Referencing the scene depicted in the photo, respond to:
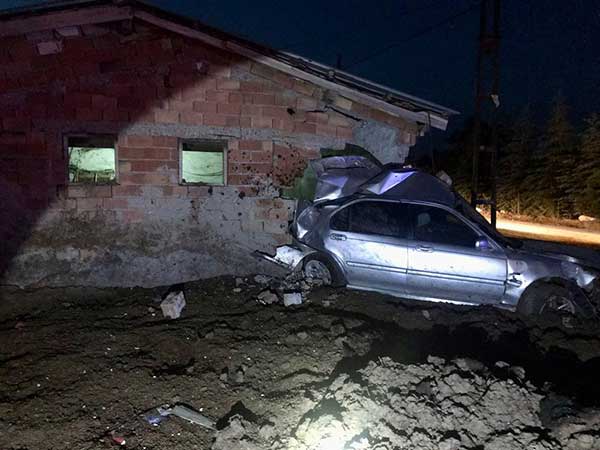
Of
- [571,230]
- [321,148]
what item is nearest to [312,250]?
[321,148]

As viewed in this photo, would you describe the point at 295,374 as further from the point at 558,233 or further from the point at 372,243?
the point at 558,233

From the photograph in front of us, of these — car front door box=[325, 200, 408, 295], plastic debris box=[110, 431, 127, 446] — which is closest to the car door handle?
car front door box=[325, 200, 408, 295]

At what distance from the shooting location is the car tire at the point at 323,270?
6.79 m

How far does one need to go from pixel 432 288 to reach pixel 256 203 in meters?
3.00

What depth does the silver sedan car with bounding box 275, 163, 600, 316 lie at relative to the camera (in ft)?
19.4

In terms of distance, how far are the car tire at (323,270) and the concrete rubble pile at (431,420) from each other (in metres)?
2.74

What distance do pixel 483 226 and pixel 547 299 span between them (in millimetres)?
1177

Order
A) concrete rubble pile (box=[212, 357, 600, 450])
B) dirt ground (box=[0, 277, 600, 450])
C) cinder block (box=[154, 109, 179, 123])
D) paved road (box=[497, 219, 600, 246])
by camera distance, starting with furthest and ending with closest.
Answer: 1. paved road (box=[497, 219, 600, 246])
2. cinder block (box=[154, 109, 179, 123])
3. dirt ground (box=[0, 277, 600, 450])
4. concrete rubble pile (box=[212, 357, 600, 450])

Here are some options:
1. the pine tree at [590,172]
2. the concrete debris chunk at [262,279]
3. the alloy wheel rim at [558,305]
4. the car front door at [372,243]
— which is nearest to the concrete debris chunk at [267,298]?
the concrete debris chunk at [262,279]

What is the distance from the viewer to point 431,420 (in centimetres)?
361

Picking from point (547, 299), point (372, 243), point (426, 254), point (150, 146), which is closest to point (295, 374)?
point (372, 243)

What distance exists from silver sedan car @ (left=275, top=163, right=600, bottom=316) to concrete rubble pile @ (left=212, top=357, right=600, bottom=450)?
2128 mm

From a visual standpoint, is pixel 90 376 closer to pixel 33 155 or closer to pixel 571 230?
pixel 33 155

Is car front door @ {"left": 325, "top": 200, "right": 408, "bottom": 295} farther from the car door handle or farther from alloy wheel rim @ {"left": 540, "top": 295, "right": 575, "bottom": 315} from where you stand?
alloy wheel rim @ {"left": 540, "top": 295, "right": 575, "bottom": 315}
